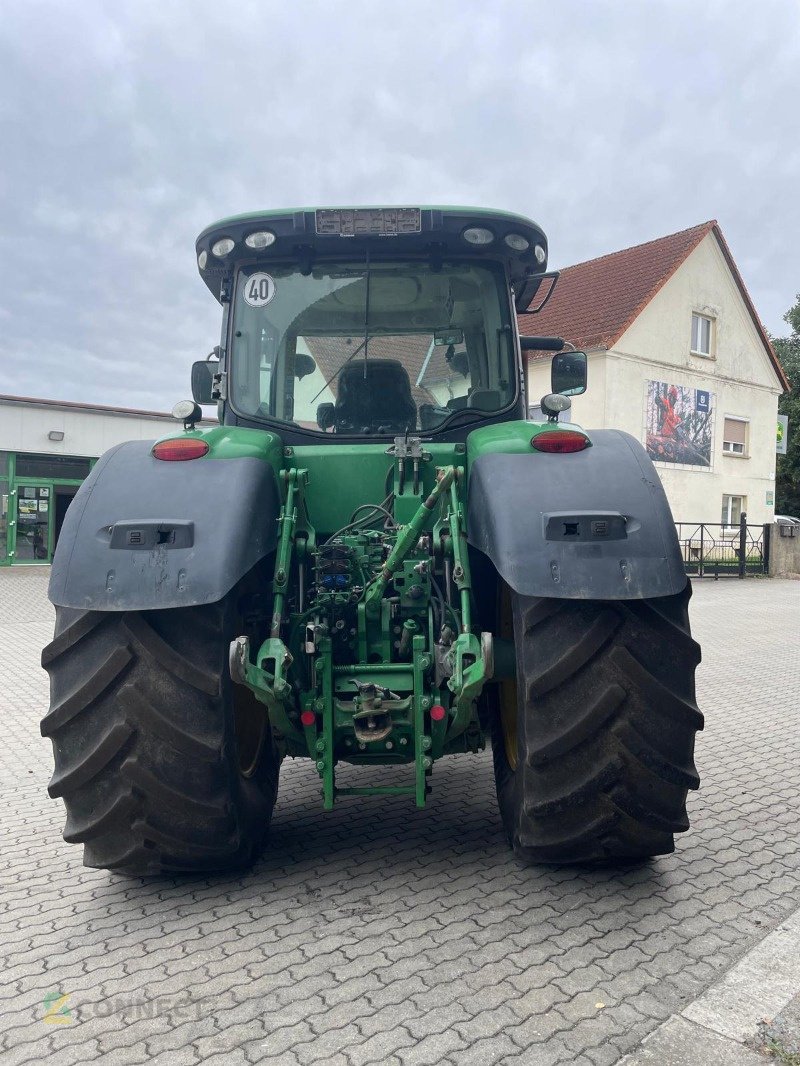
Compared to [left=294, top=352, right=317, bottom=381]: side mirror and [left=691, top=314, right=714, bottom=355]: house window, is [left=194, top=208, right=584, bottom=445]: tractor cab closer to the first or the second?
[left=294, top=352, right=317, bottom=381]: side mirror

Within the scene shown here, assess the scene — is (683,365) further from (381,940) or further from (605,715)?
(381,940)

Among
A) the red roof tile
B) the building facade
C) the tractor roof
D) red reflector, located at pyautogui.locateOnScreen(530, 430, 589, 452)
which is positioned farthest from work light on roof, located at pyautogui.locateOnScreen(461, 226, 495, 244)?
the building facade

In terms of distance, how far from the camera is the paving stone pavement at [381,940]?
7.61 feet

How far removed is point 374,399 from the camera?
3990 millimetres

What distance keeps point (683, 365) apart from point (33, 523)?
1752 centimetres

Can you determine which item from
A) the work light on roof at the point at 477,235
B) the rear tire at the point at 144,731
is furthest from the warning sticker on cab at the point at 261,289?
the rear tire at the point at 144,731

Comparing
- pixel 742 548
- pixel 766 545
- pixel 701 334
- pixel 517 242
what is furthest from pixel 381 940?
pixel 701 334

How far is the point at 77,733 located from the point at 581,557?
180 centimetres

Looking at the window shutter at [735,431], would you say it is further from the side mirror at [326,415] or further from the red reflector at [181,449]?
the red reflector at [181,449]

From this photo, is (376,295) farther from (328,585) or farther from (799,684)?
(799,684)

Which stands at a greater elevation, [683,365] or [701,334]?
[701,334]

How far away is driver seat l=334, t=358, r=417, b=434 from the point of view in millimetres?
3975

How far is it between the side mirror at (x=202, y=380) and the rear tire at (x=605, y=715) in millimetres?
2351

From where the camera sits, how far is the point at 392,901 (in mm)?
3160
